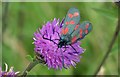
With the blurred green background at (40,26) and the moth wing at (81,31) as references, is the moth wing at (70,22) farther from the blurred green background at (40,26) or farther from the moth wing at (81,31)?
the blurred green background at (40,26)

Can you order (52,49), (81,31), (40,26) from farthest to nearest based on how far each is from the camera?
(40,26)
(52,49)
(81,31)

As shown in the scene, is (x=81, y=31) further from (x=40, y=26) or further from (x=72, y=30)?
(x=40, y=26)

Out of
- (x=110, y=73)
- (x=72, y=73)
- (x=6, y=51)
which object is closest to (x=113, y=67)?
(x=110, y=73)

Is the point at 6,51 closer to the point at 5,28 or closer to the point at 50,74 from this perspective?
the point at 5,28

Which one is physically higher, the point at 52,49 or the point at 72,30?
the point at 72,30

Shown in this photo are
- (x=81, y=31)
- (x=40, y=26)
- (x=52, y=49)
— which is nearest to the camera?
(x=81, y=31)

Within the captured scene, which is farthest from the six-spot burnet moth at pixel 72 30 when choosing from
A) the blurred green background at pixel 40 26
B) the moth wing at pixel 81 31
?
the blurred green background at pixel 40 26

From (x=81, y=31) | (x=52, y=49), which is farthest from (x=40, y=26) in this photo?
(x=81, y=31)
